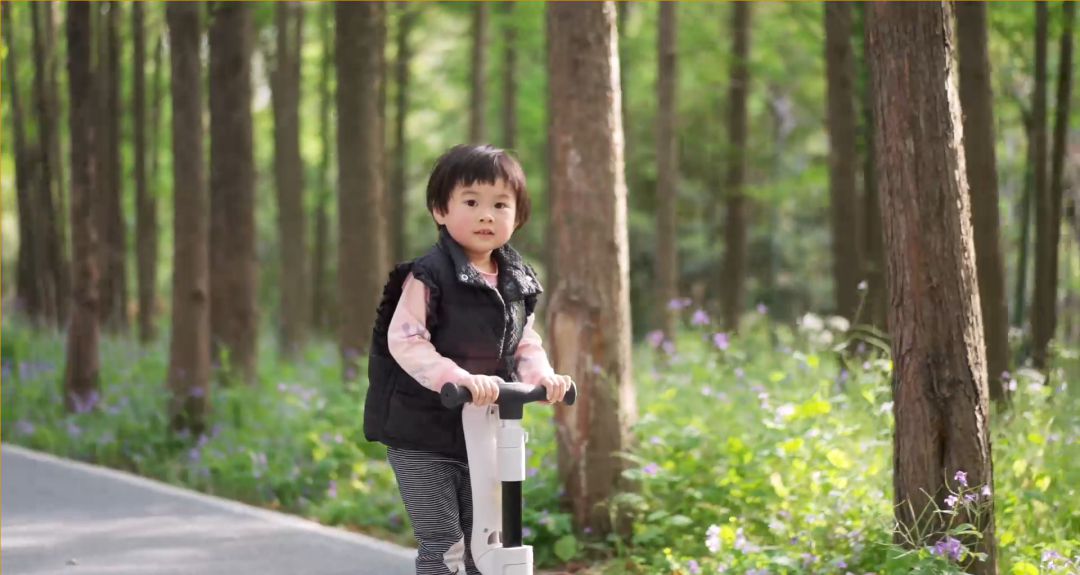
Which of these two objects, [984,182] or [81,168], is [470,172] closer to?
[984,182]

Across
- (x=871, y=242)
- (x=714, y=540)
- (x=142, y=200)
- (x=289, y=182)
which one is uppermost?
(x=289, y=182)

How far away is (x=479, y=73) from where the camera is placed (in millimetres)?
20969

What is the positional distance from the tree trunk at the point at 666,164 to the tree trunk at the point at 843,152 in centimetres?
354

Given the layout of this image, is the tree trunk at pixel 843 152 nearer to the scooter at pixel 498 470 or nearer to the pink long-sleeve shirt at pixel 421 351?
the pink long-sleeve shirt at pixel 421 351

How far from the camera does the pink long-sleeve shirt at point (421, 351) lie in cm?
445

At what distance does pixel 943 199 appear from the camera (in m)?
5.88

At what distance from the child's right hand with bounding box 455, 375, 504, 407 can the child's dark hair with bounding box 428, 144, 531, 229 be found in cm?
78

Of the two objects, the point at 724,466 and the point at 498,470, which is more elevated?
the point at 498,470

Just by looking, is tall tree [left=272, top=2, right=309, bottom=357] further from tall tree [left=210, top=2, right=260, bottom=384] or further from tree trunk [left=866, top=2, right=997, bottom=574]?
tree trunk [left=866, top=2, right=997, bottom=574]

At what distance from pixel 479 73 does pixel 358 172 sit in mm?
7743

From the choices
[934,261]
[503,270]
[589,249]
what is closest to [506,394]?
[503,270]

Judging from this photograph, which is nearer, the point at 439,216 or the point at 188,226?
the point at 439,216

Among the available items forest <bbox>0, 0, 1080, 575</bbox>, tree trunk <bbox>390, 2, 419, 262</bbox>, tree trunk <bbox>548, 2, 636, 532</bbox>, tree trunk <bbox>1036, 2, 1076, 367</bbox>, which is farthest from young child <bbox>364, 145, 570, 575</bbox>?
tree trunk <bbox>390, 2, 419, 262</bbox>

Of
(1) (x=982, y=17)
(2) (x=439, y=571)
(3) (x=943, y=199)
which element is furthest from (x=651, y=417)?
(1) (x=982, y=17)
